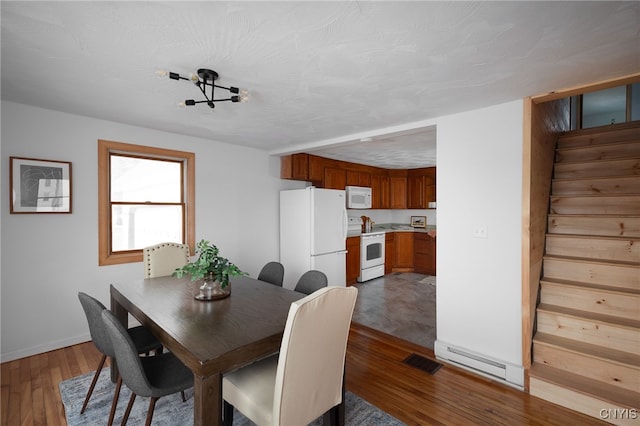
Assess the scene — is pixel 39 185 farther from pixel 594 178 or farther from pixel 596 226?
pixel 594 178

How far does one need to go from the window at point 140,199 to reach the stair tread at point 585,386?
145 inches

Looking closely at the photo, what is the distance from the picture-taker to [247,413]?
1.50 meters

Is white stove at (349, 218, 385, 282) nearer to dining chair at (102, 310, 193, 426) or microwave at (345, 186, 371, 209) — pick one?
microwave at (345, 186, 371, 209)

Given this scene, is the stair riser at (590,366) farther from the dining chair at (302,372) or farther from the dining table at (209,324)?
the dining table at (209,324)

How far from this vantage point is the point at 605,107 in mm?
4926

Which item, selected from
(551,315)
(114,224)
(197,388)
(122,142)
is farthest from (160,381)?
(551,315)

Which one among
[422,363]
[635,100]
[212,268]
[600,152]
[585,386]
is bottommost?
[422,363]

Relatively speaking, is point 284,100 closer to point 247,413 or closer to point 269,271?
point 269,271

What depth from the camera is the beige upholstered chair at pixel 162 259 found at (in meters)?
2.85

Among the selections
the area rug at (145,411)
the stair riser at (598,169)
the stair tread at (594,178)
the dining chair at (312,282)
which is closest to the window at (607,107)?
the stair riser at (598,169)

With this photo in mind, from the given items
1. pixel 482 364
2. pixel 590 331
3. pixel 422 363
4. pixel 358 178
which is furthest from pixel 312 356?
pixel 358 178

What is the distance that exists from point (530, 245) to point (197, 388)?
8.11ft

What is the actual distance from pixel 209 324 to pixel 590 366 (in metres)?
2.67

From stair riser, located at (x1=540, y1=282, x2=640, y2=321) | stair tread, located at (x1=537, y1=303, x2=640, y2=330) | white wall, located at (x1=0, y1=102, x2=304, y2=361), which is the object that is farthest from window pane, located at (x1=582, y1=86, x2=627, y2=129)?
white wall, located at (x1=0, y1=102, x2=304, y2=361)
